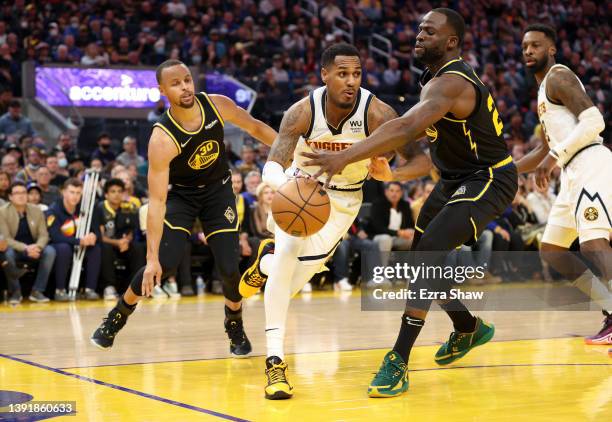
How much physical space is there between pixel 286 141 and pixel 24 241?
21.6ft

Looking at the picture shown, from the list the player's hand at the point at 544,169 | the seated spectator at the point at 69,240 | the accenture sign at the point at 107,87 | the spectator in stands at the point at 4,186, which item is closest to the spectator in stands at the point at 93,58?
the accenture sign at the point at 107,87

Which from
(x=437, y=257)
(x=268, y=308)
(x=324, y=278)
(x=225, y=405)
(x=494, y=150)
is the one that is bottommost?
(x=324, y=278)

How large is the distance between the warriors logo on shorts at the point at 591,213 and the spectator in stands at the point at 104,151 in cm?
915

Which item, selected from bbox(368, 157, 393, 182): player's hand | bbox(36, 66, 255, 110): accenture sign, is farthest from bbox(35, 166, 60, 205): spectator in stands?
bbox(368, 157, 393, 182): player's hand

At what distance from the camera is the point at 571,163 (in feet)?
22.2

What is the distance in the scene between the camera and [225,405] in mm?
4926

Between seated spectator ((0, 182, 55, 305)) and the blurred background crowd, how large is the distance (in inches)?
0.7

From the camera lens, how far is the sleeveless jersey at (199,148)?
6418 millimetres

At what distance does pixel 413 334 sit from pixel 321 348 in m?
1.85

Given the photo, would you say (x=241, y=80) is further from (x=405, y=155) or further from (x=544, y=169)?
(x=405, y=155)

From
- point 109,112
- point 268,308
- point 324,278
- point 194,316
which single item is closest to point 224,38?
point 109,112

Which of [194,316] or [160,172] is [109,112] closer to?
[194,316]

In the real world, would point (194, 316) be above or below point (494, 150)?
below

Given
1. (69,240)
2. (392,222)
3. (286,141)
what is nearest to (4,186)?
(69,240)
